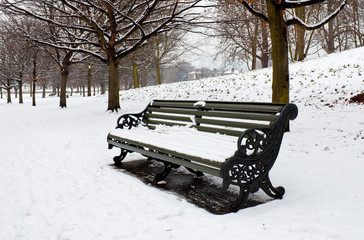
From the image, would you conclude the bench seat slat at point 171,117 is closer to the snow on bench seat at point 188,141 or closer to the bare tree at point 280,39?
the snow on bench seat at point 188,141

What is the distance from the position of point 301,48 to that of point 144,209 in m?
20.9

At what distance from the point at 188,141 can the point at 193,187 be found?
63 centimetres

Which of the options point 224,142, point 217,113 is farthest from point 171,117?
point 224,142

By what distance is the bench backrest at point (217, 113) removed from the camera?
12.1 ft

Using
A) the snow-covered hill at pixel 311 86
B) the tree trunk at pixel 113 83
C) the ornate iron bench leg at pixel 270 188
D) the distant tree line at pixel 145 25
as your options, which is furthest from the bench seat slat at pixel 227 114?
the tree trunk at pixel 113 83

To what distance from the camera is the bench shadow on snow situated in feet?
11.4

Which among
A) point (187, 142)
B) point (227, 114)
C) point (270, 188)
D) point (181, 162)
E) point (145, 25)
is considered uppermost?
point (145, 25)

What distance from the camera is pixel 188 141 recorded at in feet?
13.5

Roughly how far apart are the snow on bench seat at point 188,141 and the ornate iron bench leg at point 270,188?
50 cm

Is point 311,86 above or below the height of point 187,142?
above

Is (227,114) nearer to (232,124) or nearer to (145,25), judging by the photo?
(232,124)

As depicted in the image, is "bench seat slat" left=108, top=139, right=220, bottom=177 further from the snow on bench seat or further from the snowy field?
the snowy field

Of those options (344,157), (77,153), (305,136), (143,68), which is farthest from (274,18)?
(143,68)

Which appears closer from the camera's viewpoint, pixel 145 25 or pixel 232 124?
pixel 232 124
